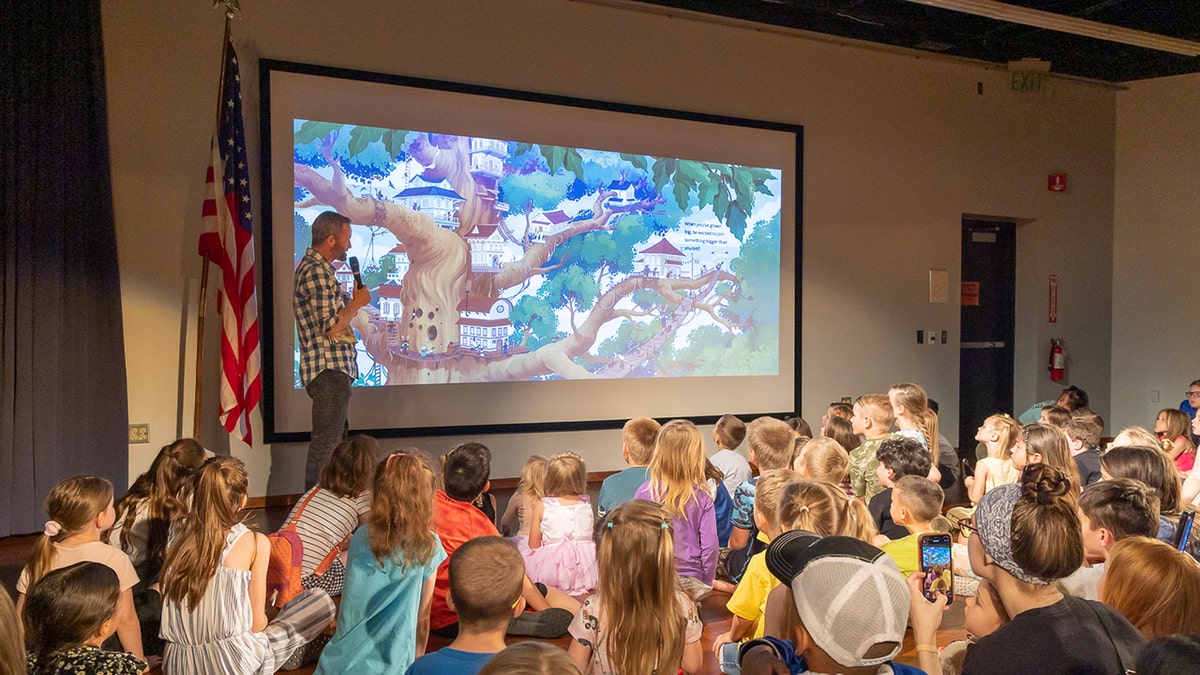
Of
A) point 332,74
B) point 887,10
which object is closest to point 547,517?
point 332,74

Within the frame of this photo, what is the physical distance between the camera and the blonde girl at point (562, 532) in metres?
3.28

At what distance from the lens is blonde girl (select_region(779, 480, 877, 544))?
216cm

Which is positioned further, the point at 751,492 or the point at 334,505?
the point at 751,492

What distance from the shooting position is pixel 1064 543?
5.58 feet

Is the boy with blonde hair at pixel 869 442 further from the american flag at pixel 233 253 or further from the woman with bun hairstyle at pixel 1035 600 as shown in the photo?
the american flag at pixel 233 253

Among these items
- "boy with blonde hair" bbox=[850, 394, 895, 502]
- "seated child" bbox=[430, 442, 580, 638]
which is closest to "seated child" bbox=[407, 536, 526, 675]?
"seated child" bbox=[430, 442, 580, 638]

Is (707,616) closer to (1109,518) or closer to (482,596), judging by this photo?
(1109,518)

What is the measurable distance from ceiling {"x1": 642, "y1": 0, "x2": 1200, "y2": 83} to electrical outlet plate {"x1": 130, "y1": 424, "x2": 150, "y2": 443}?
4.27 metres

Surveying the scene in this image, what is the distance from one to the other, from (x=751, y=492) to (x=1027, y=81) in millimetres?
6268

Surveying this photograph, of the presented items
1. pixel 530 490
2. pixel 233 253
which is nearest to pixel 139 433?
pixel 233 253

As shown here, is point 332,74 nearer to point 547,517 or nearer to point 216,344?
point 216,344

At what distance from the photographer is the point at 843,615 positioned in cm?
147

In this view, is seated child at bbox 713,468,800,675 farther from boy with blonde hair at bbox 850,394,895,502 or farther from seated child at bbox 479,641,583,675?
seated child at bbox 479,641,583,675

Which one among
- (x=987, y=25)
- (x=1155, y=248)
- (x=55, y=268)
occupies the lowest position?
(x=55, y=268)
